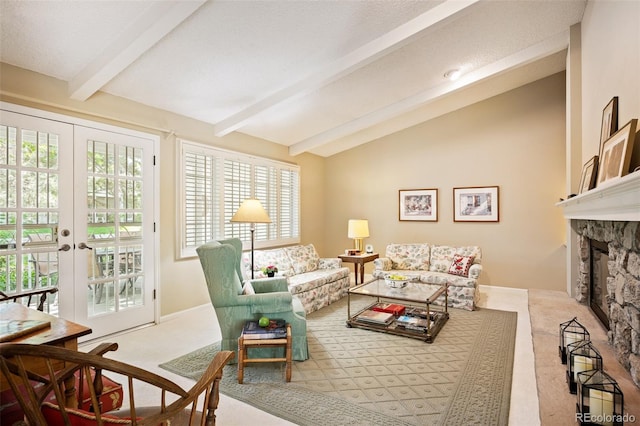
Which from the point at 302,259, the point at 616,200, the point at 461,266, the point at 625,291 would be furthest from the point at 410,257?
the point at 616,200

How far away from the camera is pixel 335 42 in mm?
3230

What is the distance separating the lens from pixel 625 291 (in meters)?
1.96

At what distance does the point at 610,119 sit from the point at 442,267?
10.1ft

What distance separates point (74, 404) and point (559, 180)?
6.04 metres

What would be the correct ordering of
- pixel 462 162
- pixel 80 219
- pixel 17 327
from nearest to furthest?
pixel 17 327, pixel 80 219, pixel 462 162

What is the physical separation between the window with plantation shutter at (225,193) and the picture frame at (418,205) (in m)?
2.11

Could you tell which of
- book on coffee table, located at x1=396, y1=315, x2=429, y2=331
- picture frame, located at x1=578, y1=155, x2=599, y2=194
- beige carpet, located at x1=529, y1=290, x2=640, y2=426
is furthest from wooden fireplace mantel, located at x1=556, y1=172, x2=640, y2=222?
book on coffee table, located at x1=396, y1=315, x2=429, y2=331

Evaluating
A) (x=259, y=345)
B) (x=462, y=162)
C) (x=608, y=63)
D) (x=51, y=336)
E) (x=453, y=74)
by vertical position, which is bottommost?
(x=259, y=345)

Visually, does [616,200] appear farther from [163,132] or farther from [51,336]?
[163,132]

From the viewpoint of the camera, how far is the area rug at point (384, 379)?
2146 millimetres

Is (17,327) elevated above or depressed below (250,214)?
below

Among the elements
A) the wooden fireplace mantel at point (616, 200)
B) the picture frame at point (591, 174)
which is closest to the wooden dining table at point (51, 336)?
the wooden fireplace mantel at point (616, 200)

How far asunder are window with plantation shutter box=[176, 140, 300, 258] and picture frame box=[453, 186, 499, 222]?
2.98 metres

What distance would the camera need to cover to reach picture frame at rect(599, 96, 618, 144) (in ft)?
7.67
